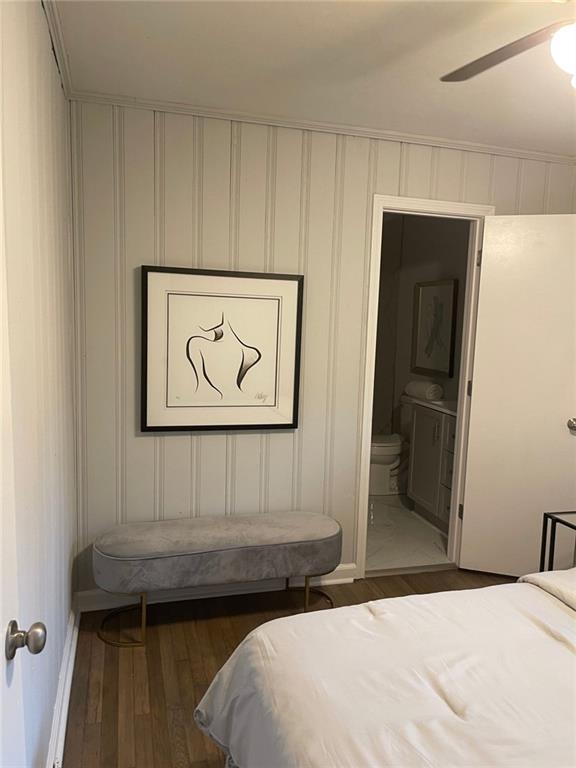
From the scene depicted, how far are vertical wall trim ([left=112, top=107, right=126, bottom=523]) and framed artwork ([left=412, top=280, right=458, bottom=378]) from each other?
8.62 feet

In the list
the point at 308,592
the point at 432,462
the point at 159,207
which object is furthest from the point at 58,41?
the point at 432,462

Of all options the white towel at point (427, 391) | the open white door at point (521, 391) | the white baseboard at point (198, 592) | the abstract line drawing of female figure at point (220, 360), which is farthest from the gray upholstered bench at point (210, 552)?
the white towel at point (427, 391)

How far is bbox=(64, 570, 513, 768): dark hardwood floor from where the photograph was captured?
1.91 metres

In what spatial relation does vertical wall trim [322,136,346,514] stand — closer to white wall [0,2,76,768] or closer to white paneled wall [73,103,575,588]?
white paneled wall [73,103,575,588]

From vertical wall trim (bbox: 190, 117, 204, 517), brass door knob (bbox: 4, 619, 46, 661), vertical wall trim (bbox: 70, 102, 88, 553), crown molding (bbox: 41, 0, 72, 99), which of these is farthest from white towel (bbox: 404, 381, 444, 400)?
brass door knob (bbox: 4, 619, 46, 661)

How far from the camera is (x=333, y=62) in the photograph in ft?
7.09

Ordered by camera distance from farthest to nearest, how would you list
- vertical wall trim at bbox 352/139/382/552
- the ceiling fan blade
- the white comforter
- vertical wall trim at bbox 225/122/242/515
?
1. vertical wall trim at bbox 352/139/382/552
2. vertical wall trim at bbox 225/122/242/515
3. the ceiling fan blade
4. the white comforter

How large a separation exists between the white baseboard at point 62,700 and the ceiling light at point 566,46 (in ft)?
8.38

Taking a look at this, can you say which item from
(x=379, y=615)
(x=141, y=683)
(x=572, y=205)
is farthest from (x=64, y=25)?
(x=572, y=205)

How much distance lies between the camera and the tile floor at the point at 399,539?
3.47 metres

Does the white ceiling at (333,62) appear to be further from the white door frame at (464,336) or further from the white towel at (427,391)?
the white towel at (427,391)

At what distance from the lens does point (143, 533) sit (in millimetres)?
2625

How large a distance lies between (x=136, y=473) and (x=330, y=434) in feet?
3.55

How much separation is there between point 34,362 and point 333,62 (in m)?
1.65
